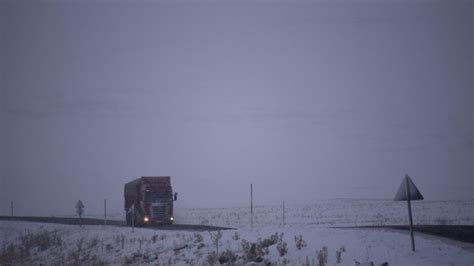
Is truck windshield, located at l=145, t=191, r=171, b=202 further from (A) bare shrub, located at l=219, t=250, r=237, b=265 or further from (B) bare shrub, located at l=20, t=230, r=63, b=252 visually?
(A) bare shrub, located at l=219, t=250, r=237, b=265

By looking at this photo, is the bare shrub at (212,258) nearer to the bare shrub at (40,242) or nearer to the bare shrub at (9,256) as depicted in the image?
the bare shrub at (9,256)

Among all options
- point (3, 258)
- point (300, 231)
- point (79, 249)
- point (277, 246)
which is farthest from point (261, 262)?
point (3, 258)

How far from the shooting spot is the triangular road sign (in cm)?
1872

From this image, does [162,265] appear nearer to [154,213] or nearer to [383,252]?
[383,252]

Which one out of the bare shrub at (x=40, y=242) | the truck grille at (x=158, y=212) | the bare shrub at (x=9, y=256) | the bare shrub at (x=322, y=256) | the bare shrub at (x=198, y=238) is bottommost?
the bare shrub at (x=9, y=256)

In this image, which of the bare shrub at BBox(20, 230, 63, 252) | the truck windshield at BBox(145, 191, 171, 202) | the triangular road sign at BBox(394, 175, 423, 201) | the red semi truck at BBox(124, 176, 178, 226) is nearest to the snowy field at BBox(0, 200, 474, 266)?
the bare shrub at BBox(20, 230, 63, 252)

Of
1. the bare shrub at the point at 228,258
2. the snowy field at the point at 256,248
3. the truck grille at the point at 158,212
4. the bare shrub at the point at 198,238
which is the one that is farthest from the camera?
the truck grille at the point at 158,212

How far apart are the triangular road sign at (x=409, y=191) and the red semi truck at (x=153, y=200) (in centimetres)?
2596

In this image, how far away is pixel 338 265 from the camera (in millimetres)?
18844

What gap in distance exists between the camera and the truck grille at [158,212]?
4138 centimetres

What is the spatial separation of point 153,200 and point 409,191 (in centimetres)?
2749

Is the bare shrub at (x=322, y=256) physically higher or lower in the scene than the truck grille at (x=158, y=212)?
lower

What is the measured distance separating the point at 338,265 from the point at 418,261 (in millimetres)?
3159

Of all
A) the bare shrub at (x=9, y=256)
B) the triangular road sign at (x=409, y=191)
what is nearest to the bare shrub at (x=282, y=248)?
the triangular road sign at (x=409, y=191)
